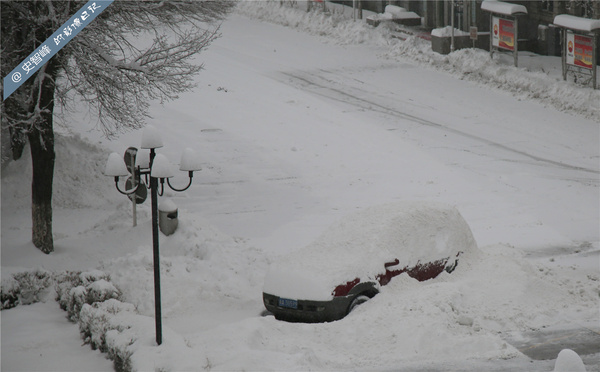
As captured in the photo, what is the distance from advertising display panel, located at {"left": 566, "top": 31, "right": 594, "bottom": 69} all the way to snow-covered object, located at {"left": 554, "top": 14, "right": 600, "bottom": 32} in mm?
385

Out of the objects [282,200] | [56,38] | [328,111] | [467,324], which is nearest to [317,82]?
[328,111]

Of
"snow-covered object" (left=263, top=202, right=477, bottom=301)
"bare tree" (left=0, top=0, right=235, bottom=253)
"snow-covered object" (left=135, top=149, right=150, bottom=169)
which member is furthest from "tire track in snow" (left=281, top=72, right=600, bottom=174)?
"snow-covered object" (left=135, top=149, right=150, bottom=169)

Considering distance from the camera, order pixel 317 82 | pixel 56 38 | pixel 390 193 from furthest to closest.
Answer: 1. pixel 317 82
2. pixel 390 193
3. pixel 56 38

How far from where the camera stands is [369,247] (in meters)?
12.8

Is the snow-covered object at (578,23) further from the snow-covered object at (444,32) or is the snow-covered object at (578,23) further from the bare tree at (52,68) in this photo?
the bare tree at (52,68)

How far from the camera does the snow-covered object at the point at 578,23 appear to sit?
2514 centimetres

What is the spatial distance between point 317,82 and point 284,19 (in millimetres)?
11282

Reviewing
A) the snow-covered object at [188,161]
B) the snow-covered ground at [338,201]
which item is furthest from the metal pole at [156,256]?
the snow-covered object at [188,161]

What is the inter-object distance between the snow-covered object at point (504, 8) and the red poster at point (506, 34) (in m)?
0.52

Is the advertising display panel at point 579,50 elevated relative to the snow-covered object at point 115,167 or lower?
elevated

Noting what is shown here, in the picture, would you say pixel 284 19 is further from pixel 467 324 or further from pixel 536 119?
pixel 467 324

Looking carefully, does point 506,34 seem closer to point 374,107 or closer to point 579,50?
point 579,50

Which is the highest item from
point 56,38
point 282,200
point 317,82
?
point 56,38

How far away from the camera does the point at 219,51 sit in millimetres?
34312
